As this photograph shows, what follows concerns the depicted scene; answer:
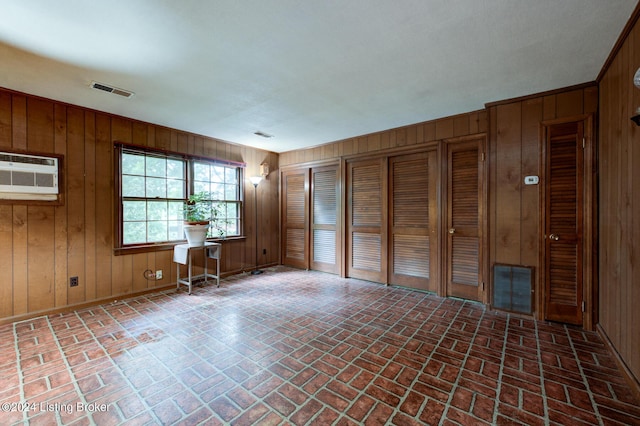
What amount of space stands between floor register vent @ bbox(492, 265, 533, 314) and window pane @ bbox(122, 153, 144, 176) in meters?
5.00

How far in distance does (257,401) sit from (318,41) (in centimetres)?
264

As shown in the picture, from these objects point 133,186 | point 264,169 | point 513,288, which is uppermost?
point 264,169

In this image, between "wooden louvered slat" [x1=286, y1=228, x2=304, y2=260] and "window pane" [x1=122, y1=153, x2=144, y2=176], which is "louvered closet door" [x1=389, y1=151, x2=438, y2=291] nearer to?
"wooden louvered slat" [x1=286, y1=228, x2=304, y2=260]

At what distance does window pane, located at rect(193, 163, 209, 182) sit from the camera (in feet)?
15.1

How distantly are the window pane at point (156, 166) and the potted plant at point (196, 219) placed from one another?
545 mm

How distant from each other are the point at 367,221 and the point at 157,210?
3.38 meters

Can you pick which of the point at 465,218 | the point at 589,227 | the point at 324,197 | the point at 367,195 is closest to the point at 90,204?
the point at 324,197

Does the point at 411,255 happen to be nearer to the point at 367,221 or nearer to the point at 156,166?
the point at 367,221

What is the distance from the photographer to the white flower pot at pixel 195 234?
409 centimetres

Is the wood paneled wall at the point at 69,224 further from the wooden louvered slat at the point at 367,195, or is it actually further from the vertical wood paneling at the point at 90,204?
the wooden louvered slat at the point at 367,195

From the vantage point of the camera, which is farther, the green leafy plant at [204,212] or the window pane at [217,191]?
the window pane at [217,191]

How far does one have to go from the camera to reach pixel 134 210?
3916 mm

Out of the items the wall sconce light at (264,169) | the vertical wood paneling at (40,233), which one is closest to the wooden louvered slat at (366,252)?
the wall sconce light at (264,169)

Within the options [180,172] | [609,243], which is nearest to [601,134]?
[609,243]
